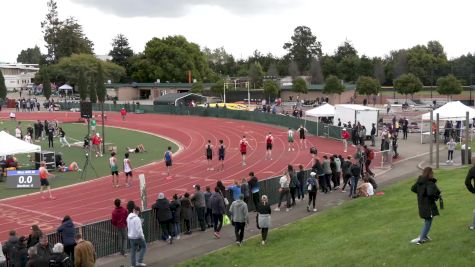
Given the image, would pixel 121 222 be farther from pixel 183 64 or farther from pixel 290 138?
pixel 183 64

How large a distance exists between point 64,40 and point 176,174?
93.5 m

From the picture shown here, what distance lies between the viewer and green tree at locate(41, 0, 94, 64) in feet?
374

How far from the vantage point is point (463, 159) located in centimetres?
2672

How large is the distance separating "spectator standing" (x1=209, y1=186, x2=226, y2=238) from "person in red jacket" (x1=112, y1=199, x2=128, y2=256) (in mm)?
2665

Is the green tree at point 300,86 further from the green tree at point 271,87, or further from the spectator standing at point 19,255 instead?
the spectator standing at point 19,255

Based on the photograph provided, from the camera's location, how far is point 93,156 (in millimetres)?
33969

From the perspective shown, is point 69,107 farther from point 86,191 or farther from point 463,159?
point 463,159

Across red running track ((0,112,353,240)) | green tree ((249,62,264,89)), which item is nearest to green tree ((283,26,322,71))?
green tree ((249,62,264,89))

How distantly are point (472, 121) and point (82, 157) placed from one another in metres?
26.2

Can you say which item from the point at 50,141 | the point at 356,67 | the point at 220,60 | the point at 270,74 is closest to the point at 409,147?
the point at 50,141

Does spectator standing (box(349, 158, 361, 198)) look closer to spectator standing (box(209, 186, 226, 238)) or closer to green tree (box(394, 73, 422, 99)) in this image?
spectator standing (box(209, 186, 226, 238))

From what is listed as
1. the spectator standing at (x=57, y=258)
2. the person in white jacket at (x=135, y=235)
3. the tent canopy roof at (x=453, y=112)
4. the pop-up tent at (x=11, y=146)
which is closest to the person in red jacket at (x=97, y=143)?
the pop-up tent at (x=11, y=146)

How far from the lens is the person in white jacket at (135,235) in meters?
13.4

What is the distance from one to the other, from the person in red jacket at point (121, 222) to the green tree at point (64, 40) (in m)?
105
